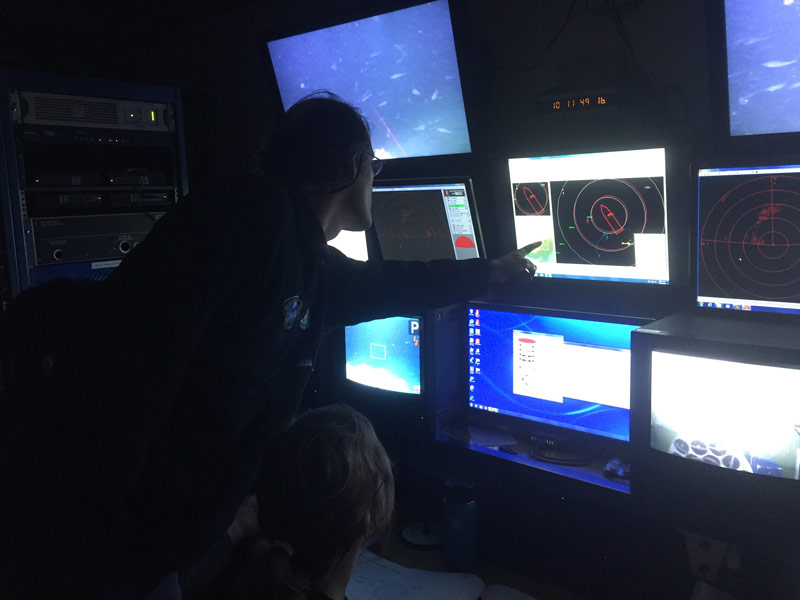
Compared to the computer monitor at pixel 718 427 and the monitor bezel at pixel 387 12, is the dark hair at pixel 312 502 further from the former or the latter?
the monitor bezel at pixel 387 12

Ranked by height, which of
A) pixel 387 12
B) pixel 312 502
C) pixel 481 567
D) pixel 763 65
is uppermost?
pixel 387 12

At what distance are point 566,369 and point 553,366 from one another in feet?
0.12

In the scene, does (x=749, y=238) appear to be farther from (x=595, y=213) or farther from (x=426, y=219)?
(x=426, y=219)

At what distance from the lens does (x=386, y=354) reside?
212cm

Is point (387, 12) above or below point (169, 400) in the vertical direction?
above

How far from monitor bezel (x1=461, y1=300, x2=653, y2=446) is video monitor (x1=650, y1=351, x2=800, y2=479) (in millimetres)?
310

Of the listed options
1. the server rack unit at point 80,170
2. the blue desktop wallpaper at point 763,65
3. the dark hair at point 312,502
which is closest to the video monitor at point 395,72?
the server rack unit at point 80,170

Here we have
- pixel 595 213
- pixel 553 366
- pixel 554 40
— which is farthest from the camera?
pixel 554 40

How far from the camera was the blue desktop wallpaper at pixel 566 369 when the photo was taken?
1673mm

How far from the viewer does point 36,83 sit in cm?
212

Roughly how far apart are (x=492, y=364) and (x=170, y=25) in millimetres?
2248

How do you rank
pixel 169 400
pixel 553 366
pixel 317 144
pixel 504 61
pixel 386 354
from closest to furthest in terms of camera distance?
1. pixel 169 400
2. pixel 317 144
3. pixel 553 366
4. pixel 504 61
5. pixel 386 354

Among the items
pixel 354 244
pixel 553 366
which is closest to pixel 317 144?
pixel 553 366

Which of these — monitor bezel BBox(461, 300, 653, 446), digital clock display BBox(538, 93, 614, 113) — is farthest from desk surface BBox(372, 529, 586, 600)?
digital clock display BBox(538, 93, 614, 113)
